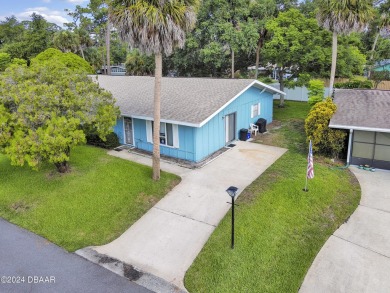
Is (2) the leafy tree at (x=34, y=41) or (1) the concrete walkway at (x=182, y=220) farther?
(2) the leafy tree at (x=34, y=41)

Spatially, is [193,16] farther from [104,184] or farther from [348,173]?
[348,173]

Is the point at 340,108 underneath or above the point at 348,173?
above

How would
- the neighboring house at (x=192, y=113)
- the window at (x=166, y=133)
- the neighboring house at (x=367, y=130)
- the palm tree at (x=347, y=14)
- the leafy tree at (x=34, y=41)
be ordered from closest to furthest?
1. the neighboring house at (x=367, y=130)
2. the neighboring house at (x=192, y=113)
3. the window at (x=166, y=133)
4. the palm tree at (x=347, y=14)
5. the leafy tree at (x=34, y=41)

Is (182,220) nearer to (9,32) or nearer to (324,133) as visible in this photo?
(324,133)

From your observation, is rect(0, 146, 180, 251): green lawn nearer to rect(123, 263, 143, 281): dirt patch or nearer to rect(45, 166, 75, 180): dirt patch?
rect(45, 166, 75, 180): dirt patch

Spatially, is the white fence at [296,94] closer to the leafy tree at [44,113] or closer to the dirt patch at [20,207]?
the leafy tree at [44,113]

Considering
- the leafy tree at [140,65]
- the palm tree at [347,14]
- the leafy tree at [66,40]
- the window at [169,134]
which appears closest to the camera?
the window at [169,134]

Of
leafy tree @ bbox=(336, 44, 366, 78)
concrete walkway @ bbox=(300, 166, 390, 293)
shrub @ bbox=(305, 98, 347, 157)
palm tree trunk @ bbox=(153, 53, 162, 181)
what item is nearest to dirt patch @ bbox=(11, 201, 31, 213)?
palm tree trunk @ bbox=(153, 53, 162, 181)

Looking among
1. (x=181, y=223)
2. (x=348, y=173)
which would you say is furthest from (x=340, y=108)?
(x=181, y=223)

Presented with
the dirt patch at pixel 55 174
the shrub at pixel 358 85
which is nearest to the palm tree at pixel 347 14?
the shrub at pixel 358 85
